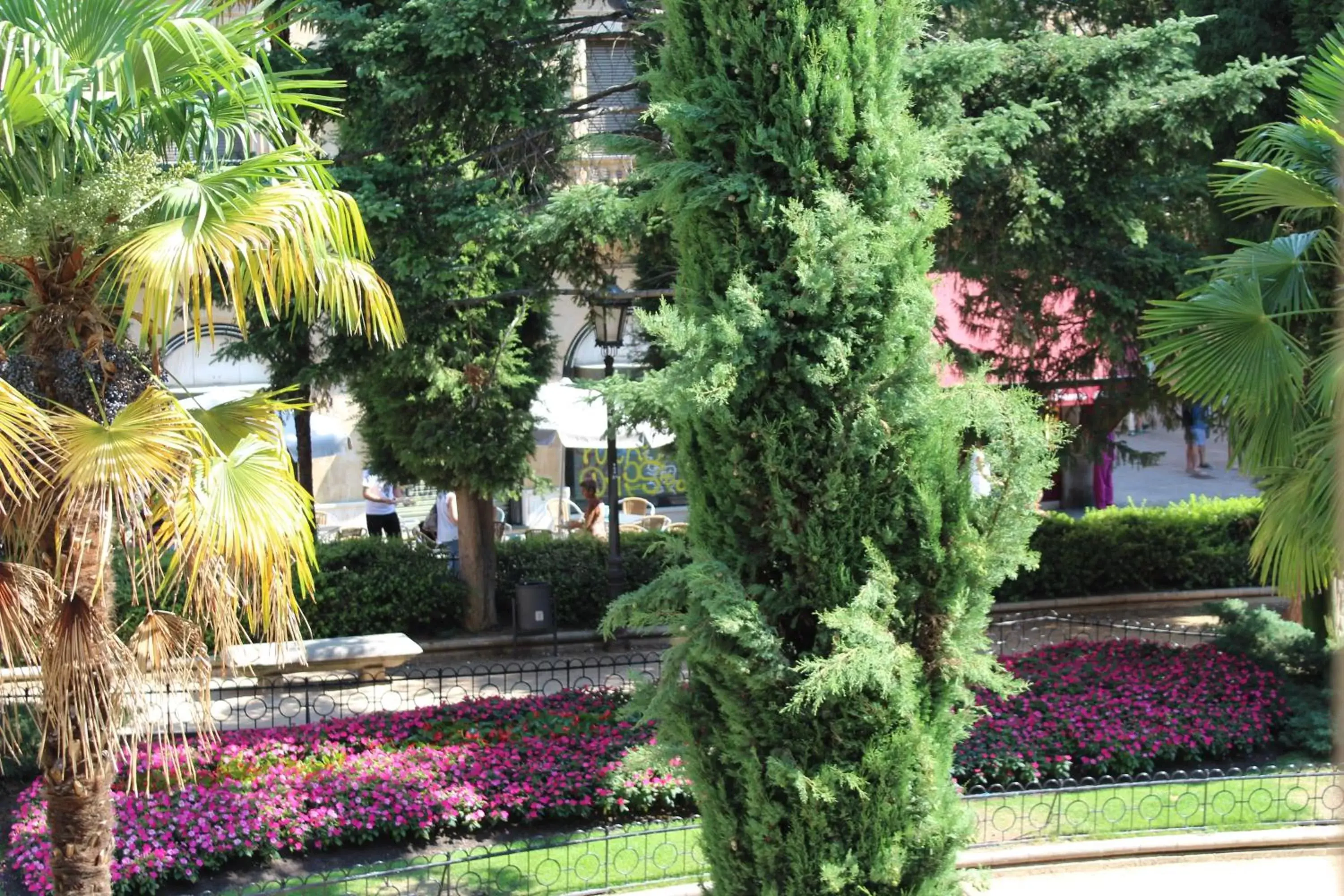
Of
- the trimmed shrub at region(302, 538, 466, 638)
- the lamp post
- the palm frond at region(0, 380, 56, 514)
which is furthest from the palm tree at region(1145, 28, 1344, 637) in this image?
the trimmed shrub at region(302, 538, 466, 638)

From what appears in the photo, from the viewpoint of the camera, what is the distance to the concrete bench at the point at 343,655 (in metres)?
11.2

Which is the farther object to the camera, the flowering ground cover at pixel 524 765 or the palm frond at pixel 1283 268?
the palm frond at pixel 1283 268

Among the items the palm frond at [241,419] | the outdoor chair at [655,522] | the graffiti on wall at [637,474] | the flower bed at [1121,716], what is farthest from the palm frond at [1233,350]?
the graffiti on wall at [637,474]

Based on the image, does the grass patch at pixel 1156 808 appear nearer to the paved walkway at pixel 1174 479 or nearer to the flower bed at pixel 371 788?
the flower bed at pixel 371 788

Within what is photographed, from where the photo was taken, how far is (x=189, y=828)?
7957 millimetres

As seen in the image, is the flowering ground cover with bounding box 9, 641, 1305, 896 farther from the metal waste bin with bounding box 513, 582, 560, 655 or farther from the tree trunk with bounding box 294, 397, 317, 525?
the tree trunk with bounding box 294, 397, 317, 525

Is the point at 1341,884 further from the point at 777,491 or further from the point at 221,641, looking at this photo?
the point at 221,641

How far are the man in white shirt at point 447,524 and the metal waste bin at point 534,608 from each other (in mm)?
1659

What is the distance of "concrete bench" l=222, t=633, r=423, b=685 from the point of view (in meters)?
11.2

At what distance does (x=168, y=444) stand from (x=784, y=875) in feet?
10.0

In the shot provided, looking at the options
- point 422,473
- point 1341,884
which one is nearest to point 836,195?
point 1341,884

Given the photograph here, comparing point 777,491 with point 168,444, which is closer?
point 168,444

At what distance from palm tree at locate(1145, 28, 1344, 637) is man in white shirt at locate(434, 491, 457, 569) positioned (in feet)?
29.4

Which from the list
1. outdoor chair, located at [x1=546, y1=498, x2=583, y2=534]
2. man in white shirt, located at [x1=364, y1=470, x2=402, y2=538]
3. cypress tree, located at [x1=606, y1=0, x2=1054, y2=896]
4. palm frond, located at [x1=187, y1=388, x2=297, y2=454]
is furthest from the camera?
outdoor chair, located at [x1=546, y1=498, x2=583, y2=534]
